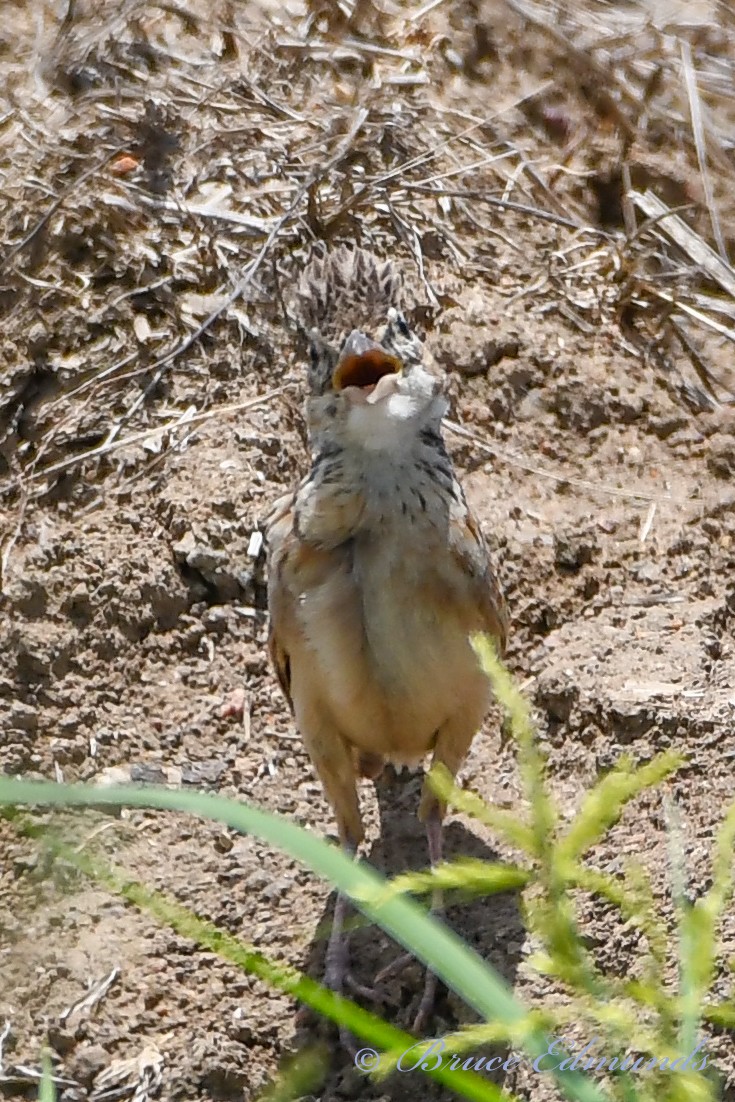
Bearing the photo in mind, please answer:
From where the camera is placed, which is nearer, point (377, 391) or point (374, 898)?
point (374, 898)

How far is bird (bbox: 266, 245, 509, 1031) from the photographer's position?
153 inches

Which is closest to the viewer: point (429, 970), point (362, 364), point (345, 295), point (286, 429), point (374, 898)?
point (374, 898)

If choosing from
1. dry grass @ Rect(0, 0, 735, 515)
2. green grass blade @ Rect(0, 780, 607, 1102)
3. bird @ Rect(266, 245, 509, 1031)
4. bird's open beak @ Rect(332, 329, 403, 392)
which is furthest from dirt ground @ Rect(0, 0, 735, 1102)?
green grass blade @ Rect(0, 780, 607, 1102)

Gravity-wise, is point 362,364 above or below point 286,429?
above

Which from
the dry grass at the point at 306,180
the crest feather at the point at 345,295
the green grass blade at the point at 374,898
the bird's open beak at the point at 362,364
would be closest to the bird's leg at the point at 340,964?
the bird's open beak at the point at 362,364

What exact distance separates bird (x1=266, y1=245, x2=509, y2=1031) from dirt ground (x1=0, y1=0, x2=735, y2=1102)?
2.00 feet

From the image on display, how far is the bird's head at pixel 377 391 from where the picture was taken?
378 centimetres

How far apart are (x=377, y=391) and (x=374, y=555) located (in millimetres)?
442

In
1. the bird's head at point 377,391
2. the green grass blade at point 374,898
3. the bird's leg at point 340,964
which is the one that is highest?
the green grass blade at point 374,898

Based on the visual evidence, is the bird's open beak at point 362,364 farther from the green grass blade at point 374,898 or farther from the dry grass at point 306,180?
the green grass blade at point 374,898

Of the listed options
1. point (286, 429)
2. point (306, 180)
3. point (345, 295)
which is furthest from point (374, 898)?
point (306, 180)

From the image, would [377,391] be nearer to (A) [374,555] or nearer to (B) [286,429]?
(A) [374,555]

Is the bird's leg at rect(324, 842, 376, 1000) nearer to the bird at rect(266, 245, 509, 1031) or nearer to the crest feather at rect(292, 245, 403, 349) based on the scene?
the bird at rect(266, 245, 509, 1031)

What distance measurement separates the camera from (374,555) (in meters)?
3.92
